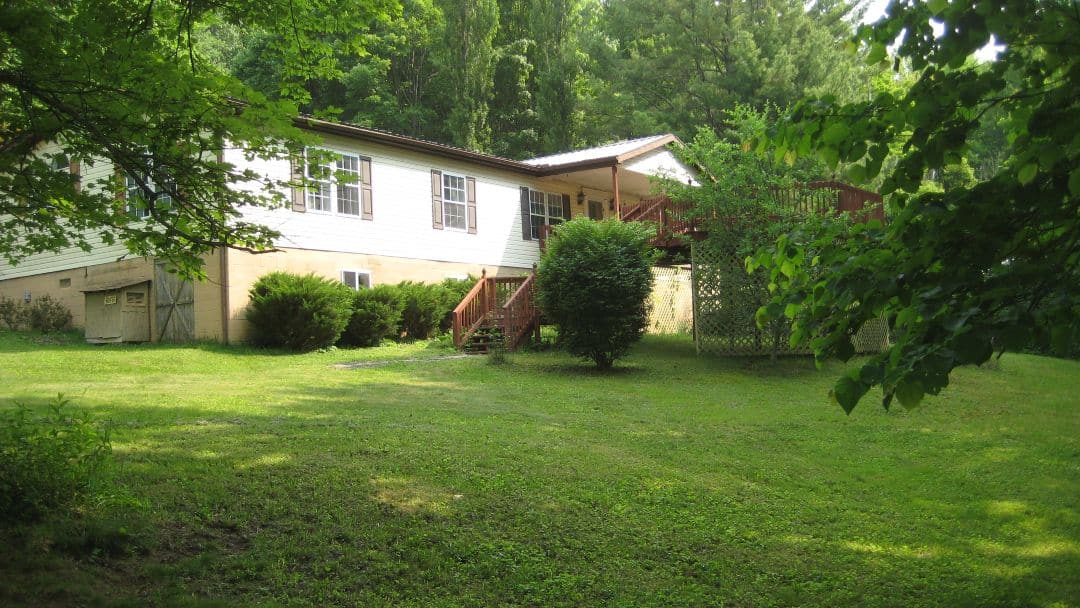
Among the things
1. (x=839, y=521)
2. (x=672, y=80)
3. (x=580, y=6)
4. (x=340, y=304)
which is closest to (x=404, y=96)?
(x=580, y=6)

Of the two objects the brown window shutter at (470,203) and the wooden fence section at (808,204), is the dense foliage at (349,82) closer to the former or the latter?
the brown window shutter at (470,203)

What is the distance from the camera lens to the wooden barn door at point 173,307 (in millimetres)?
17703

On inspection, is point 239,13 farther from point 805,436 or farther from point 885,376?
point 805,436

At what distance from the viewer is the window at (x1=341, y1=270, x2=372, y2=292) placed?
752 inches

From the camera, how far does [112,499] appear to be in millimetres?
5211

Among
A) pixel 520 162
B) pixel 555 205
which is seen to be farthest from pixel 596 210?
pixel 520 162

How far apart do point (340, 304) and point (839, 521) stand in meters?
11.9

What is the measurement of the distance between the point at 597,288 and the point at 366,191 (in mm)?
7463

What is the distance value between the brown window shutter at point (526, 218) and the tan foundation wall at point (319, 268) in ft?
5.54

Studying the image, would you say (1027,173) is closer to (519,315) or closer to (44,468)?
(44,468)

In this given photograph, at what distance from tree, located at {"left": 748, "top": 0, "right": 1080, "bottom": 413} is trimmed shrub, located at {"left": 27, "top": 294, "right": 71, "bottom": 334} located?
67.6 feet

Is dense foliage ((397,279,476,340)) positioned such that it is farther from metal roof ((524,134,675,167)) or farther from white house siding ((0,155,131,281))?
white house siding ((0,155,131,281))

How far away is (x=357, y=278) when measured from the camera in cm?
1939

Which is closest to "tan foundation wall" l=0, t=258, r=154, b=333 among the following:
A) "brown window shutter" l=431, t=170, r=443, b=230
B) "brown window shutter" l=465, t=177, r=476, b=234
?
"brown window shutter" l=431, t=170, r=443, b=230
